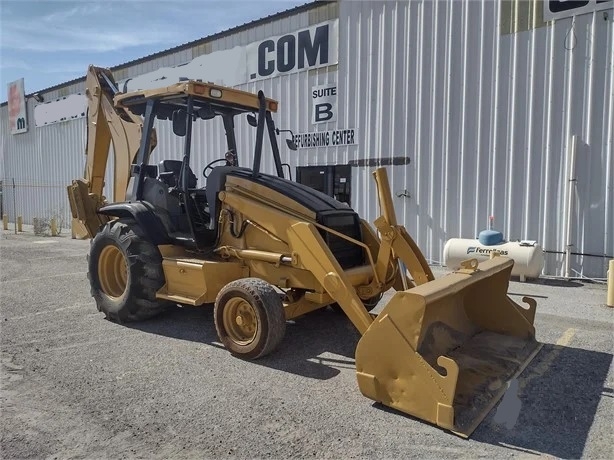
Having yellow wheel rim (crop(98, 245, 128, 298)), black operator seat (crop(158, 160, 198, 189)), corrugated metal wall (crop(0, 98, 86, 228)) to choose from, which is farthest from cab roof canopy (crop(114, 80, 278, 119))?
corrugated metal wall (crop(0, 98, 86, 228))

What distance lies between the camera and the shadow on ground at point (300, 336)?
470 centimetres

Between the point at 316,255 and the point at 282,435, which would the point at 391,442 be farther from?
the point at 316,255

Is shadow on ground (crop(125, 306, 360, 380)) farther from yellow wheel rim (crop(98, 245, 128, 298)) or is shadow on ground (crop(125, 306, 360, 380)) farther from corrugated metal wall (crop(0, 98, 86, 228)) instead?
corrugated metal wall (crop(0, 98, 86, 228))

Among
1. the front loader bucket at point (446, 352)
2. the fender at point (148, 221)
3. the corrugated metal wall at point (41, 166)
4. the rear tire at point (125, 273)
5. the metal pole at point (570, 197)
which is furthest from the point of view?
the corrugated metal wall at point (41, 166)

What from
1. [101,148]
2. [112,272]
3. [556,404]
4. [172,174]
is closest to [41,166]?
[101,148]

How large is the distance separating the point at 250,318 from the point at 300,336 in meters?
0.89

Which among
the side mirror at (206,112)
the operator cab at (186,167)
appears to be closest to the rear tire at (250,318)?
the operator cab at (186,167)

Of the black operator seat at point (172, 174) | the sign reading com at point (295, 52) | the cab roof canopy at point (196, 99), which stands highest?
the sign reading com at point (295, 52)

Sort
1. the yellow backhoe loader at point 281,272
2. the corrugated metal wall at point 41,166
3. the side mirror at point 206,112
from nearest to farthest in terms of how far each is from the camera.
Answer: the yellow backhoe loader at point 281,272
the side mirror at point 206,112
the corrugated metal wall at point 41,166

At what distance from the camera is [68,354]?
5.07 meters

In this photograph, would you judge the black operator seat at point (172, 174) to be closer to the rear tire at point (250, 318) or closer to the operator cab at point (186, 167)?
the operator cab at point (186, 167)

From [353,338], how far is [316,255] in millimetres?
1327

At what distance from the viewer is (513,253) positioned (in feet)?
28.4

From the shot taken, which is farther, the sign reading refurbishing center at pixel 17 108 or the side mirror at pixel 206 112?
the sign reading refurbishing center at pixel 17 108
